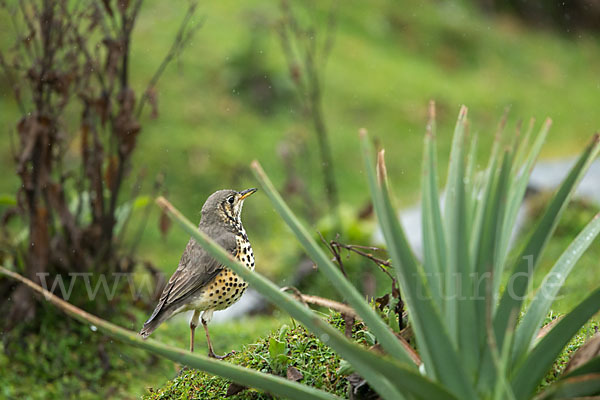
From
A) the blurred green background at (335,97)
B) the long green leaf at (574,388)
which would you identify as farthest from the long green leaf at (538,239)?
the blurred green background at (335,97)

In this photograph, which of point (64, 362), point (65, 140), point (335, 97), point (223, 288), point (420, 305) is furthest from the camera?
→ point (335, 97)

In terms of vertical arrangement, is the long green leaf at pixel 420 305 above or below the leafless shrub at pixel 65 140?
above

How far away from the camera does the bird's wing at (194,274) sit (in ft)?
7.78

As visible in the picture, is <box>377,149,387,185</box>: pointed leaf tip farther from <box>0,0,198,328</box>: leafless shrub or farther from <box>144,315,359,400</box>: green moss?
<box>0,0,198,328</box>: leafless shrub

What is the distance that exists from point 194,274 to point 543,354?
1.09 meters

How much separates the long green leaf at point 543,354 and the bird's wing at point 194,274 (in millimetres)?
932

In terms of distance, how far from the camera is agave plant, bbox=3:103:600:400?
1.82m

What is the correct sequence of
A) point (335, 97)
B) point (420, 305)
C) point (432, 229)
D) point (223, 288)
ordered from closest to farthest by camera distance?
point (420, 305) → point (432, 229) → point (223, 288) → point (335, 97)

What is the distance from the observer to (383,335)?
201cm

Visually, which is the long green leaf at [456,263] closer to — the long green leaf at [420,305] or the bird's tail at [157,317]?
the long green leaf at [420,305]

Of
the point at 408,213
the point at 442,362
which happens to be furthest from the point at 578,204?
the point at 442,362

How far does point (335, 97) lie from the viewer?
35.6 ft

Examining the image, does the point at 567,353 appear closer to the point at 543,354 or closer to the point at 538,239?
the point at 543,354

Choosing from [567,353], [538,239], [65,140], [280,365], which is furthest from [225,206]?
[65,140]
